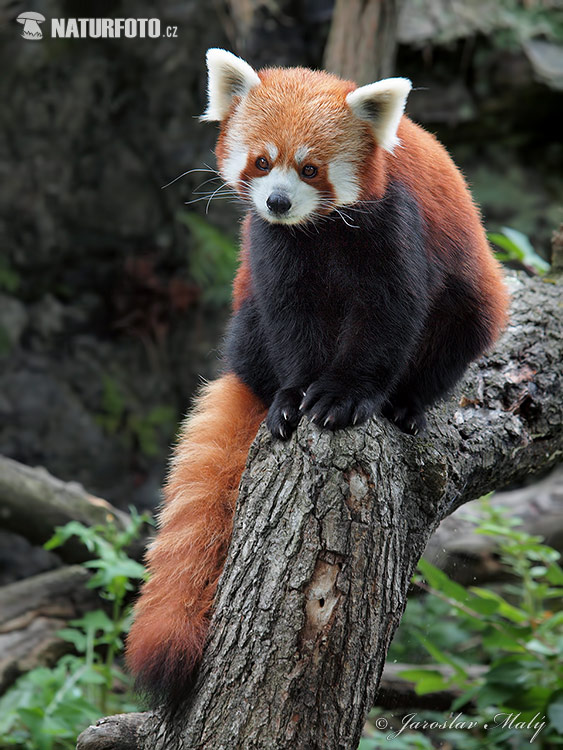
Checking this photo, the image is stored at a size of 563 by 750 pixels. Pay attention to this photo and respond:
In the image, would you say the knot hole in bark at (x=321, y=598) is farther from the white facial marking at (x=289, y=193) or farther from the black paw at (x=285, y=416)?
the white facial marking at (x=289, y=193)

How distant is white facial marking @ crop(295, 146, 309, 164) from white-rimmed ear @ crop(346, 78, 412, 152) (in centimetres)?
25

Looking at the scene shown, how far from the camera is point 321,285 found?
2.77m

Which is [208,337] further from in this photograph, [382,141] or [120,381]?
[382,141]

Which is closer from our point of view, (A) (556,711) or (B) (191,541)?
(B) (191,541)

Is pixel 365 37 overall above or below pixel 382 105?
below

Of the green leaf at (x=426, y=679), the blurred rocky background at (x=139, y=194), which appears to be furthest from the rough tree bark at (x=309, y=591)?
the blurred rocky background at (x=139, y=194)

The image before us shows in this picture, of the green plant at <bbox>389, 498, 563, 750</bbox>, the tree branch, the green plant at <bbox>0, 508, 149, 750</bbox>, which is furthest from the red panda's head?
the tree branch

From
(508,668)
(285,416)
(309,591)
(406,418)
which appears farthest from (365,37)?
(309,591)

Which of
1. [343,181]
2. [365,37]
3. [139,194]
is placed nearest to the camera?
[343,181]

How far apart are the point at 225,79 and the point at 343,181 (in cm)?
61

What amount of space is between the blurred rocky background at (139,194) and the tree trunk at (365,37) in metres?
1.65

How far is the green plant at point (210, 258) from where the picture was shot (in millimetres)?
7375

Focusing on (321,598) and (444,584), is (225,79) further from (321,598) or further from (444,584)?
(444,584)

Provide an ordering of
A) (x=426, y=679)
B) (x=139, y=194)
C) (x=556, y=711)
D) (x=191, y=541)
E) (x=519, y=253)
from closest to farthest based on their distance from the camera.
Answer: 1. (x=191, y=541)
2. (x=556, y=711)
3. (x=426, y=679)
4. (x=519, y=253)
5. (x=139, y=194)
